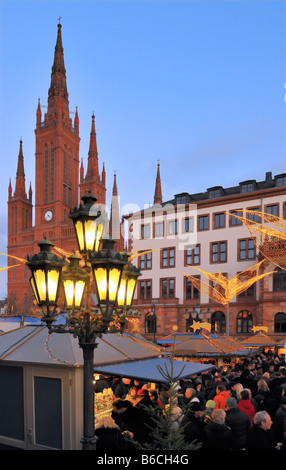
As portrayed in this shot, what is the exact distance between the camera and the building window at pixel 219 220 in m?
41.7

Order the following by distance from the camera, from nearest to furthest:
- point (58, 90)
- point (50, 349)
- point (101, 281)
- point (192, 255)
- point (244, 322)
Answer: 1. point (101, 281)
2. point (50, 349)
3. point (244, 322)
4. point (192, 255)
5. point (58, 90)

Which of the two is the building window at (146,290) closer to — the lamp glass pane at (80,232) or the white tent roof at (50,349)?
the white tent roof at (50,349)

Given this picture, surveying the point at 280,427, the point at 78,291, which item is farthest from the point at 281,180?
the point at 78,291

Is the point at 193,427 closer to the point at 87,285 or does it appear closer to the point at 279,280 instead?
the point at 87,285

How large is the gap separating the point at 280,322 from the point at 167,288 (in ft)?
43.5

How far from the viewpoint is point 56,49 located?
8794 centimetres

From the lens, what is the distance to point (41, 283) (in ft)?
17.2

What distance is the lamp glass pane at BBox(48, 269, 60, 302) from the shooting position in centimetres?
523

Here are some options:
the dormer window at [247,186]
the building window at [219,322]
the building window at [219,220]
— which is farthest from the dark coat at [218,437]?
the dormer window at [247,186]

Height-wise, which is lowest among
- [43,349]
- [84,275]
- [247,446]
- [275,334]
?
[275,334]

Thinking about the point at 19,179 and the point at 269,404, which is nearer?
the point at 269,404
